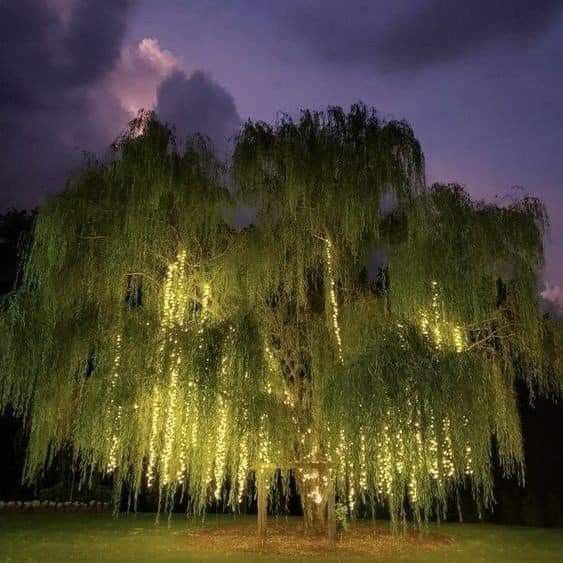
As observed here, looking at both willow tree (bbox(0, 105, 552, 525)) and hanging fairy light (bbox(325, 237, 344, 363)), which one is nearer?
willow tree (bbox(0, 105, 552, 525))

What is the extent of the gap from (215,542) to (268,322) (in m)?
3.05

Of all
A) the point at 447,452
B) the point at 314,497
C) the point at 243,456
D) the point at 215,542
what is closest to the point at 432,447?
the point at 447,452

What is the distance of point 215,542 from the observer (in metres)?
8.17

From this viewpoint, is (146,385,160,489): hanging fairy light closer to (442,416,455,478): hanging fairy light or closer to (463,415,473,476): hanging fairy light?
(442,416,455,478): hanging fairy light

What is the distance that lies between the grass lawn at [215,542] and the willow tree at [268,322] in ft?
3.93

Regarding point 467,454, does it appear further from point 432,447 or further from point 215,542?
point 215,542

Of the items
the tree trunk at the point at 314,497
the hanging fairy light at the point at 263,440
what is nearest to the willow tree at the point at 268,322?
the hanging fairy light at the point at 263,440

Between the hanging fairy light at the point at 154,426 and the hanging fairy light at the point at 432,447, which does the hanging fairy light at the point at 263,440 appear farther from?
the hanging fairy light at the point at 432,447

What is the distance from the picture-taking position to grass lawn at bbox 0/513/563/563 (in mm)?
7020

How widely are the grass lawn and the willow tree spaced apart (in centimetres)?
120

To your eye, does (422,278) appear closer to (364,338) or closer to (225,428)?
(364,338)

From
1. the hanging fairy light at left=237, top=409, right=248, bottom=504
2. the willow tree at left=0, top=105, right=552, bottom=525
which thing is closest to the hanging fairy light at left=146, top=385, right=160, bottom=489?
the willow tree at left=0, top=105, right=552, bottom=525

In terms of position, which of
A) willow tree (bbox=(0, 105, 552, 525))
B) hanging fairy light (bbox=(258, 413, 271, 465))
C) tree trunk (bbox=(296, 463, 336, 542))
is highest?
willow tree (bbox=(0, 105, 552, 525))

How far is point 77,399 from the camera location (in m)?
6.30
